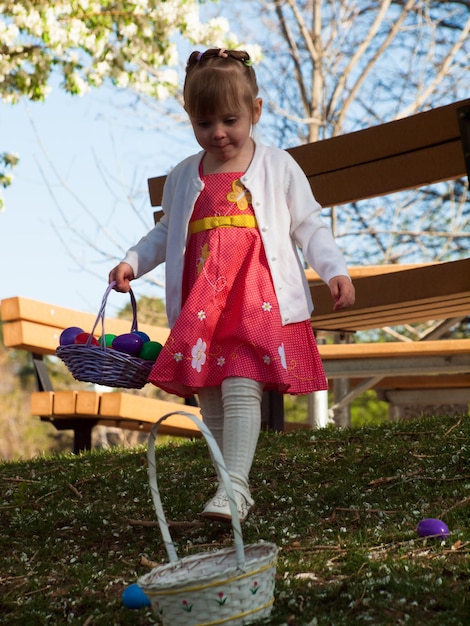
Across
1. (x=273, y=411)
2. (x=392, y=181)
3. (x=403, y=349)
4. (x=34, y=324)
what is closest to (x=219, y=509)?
(x=392, y=181)

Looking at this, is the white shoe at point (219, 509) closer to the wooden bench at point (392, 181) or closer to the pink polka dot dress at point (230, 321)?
the pink polka dot dress at point (230, 321)

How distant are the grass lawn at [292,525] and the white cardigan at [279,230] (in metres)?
0.73

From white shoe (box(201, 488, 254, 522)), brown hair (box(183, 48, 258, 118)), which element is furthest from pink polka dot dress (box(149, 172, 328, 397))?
white shoe (box(201, 488, 254, 522))

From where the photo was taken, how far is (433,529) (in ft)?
8.78

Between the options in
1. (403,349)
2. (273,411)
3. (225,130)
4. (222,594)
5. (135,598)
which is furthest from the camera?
(403,349)

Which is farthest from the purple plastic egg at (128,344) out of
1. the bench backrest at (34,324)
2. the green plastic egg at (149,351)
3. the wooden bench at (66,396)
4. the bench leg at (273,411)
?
the bench backrest at (34,324)

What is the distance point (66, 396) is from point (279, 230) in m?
3.29

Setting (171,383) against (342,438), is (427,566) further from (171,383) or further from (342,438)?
(342,438)

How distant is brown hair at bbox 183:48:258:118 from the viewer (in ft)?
10.3

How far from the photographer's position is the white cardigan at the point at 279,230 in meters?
3.25

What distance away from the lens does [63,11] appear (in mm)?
8648

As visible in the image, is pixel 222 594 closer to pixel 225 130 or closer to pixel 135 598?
pixel 135 598

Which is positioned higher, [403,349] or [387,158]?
[387,158]

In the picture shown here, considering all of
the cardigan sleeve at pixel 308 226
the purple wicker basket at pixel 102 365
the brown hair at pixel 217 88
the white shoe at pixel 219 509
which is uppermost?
the brown hair at pixel 217 88
